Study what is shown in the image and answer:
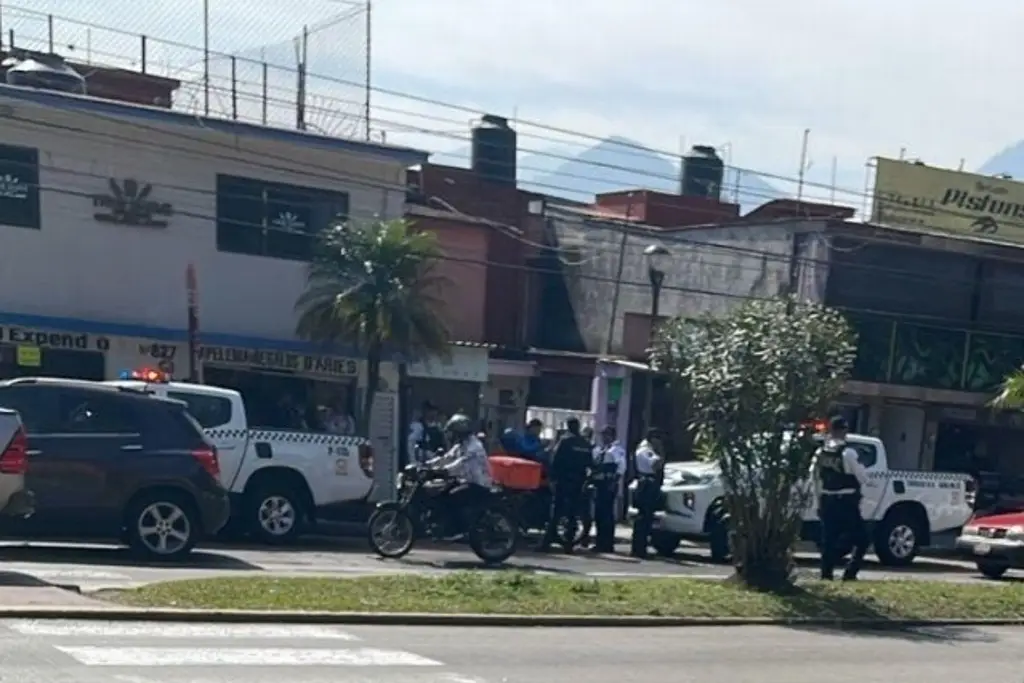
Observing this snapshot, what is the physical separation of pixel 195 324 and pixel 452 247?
11.6 m

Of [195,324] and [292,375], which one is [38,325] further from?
[292,375]

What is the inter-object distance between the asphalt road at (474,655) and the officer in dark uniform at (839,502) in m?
3.13

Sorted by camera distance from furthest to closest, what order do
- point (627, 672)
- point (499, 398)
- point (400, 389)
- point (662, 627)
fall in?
point (499, 398), point (400, 389), point (662, 627), point (627, 672)

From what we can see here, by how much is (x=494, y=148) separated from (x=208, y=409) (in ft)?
79.9

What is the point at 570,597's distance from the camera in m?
14.5

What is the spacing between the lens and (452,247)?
3572cm

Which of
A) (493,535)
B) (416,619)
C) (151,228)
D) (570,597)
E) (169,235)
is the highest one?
(151,228)

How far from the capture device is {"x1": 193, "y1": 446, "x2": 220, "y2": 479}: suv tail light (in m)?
16.9

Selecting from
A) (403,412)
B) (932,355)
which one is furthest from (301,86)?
(932,355)

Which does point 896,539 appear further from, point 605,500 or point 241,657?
point 241,657

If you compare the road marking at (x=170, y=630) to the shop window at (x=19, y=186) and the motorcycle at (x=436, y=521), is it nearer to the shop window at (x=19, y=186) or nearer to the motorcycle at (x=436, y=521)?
the motorcycle at (x=436, y=521)

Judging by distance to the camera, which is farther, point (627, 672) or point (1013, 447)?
point (1013, 447)

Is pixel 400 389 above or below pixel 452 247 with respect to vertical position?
below

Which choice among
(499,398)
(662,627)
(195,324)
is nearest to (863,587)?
(662,627)
